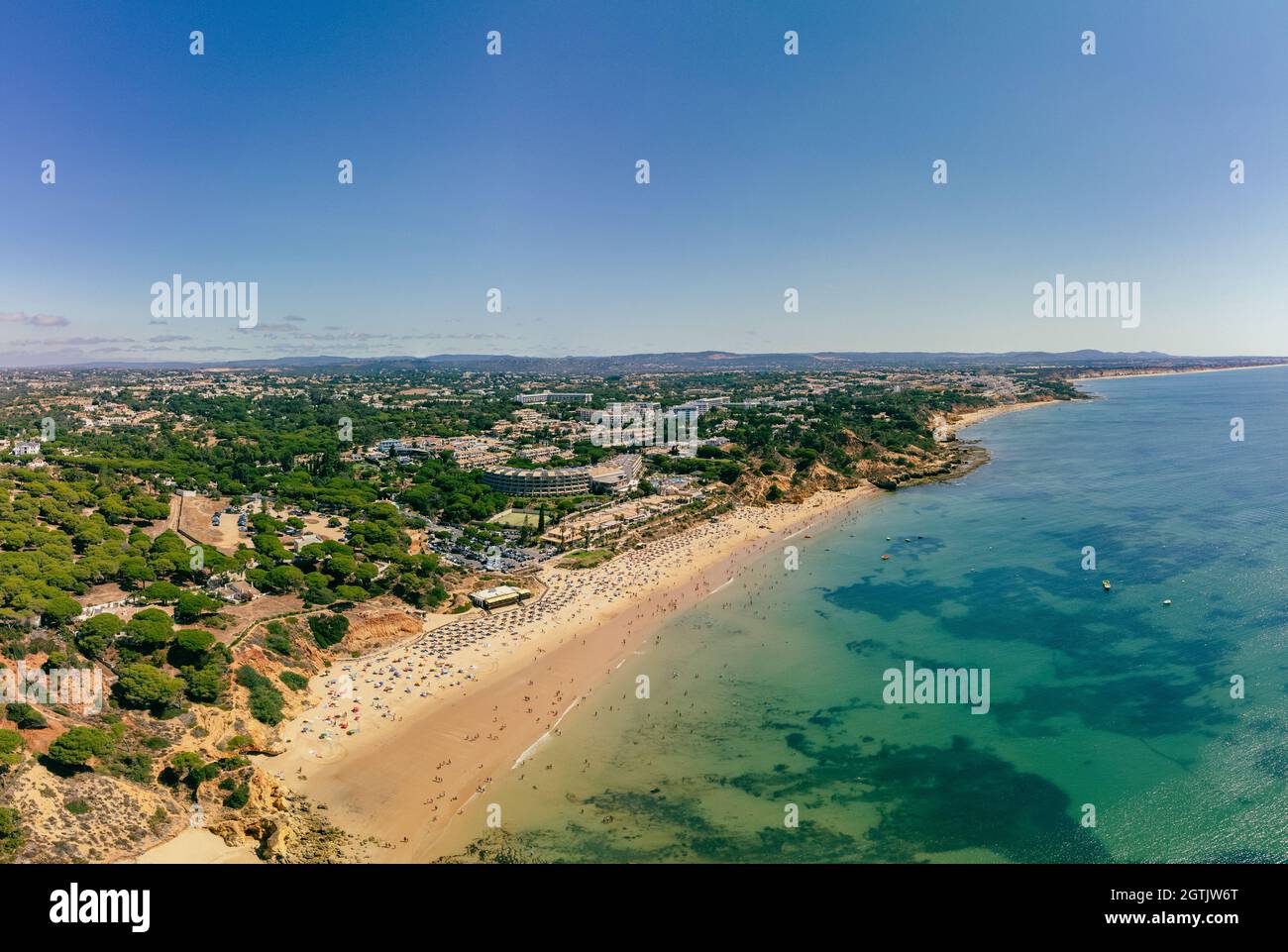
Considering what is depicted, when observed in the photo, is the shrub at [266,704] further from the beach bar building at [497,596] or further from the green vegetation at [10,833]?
the beach bar building at [497,596]

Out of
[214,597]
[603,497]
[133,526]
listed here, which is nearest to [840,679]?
[214,597]

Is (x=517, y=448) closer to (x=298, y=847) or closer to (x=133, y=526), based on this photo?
(x=133, y=526)

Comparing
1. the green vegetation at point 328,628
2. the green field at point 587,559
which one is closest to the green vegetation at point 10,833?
the green vegetation at point 328,628

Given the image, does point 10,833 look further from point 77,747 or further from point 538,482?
point 538,482

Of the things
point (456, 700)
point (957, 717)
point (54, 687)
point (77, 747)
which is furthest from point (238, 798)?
point (957, 717)

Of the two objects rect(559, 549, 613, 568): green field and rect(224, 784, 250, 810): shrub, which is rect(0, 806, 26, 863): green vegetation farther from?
rect(559, 549, 613, 568): green field

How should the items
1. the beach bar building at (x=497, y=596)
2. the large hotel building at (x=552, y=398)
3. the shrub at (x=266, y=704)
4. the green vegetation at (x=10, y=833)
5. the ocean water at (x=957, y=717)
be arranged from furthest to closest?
the large hotel building at (x=552, y=398) < the beach bar building at (x=497, y=596) < the shrub at (x=266, y=704) < the ocean water at (x=957, y=717) < the green vegetation at (x=10, y=833)

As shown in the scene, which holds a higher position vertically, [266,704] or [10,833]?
[266,704]
